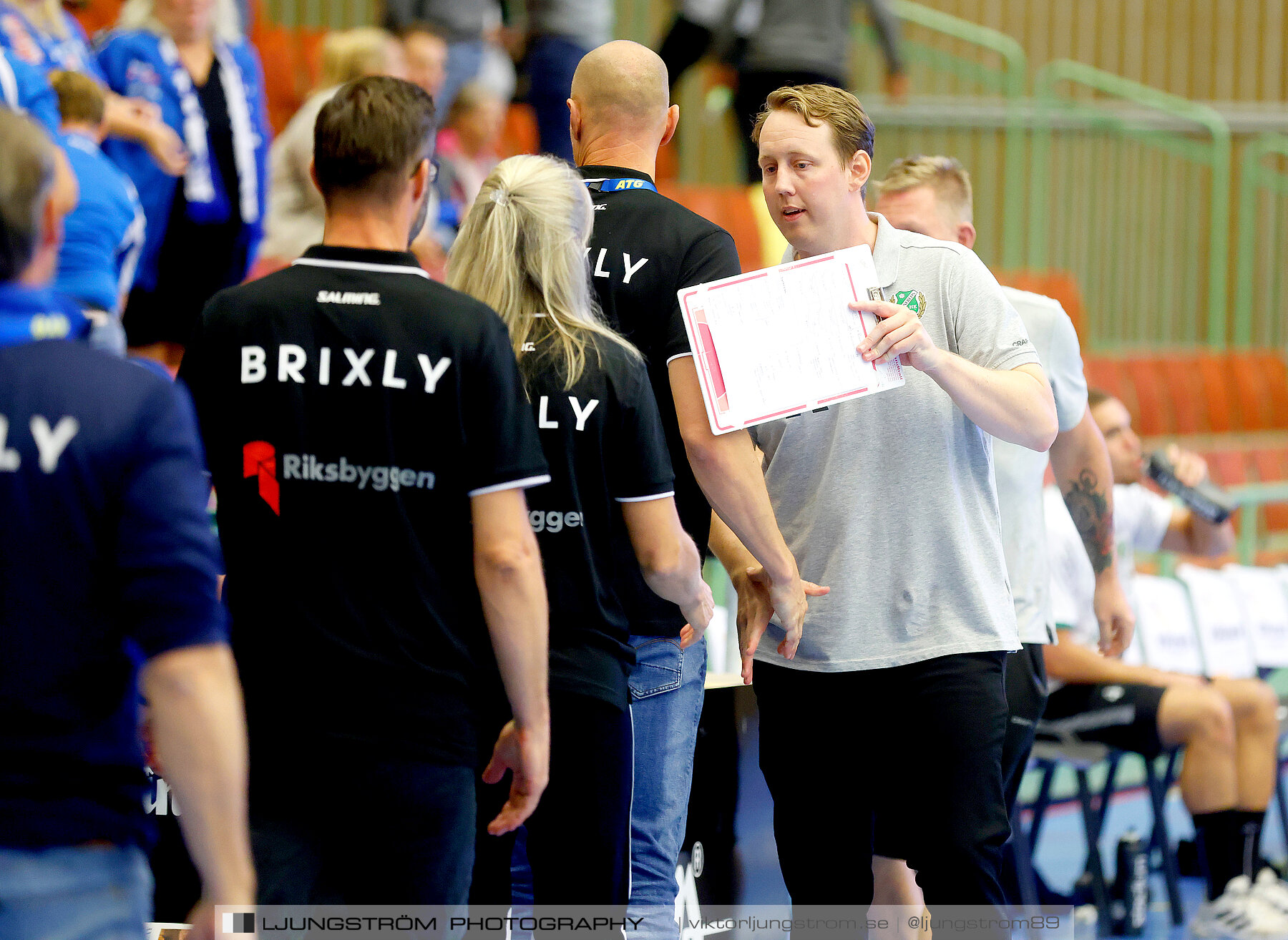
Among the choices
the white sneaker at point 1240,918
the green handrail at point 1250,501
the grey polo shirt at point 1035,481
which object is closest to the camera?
the grey polo shirt at point 1035,481

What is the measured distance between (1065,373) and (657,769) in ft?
4.47

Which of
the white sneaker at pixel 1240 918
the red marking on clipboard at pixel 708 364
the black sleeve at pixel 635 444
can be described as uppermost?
the red marking on clipboard at pixel 708 364

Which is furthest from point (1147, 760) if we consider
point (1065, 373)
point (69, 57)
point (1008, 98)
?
point (1008, 98)

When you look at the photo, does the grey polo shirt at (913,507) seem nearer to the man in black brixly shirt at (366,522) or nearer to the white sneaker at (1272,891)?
the man in black brixly shirt at (366,522)

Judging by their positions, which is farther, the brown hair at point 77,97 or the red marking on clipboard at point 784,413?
the brown hair at point 77,97

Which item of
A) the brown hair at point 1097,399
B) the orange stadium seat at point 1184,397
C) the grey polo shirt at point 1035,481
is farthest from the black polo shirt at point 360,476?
the orange stadium seat at point 1184,397

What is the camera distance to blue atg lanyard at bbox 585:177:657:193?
248 centimetres

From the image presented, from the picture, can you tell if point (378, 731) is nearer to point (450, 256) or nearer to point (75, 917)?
point (75, 917)

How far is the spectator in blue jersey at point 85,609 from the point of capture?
1410mm

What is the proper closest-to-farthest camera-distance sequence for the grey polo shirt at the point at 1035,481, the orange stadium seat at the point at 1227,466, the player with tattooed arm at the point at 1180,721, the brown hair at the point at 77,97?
the grey polo shirt at the point at 1035,481 < the brown hair at the point at 77,97 < the player with tattooed arm at the point at 1180,721 < the orange stadium seat at the point at 1227,466

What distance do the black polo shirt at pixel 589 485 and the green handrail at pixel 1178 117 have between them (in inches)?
312

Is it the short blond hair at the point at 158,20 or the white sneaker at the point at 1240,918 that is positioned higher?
the short blond hair at the point at 158,20

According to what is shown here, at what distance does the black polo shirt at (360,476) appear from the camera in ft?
6.05

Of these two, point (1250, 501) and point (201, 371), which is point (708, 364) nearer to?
point (201, 371)
